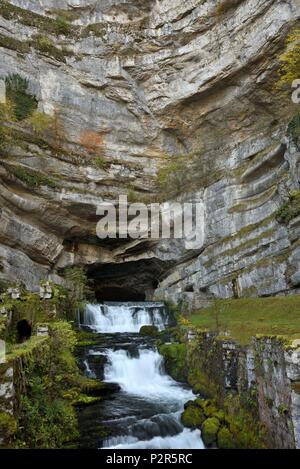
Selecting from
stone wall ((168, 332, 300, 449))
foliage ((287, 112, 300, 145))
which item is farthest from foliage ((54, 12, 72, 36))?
stone wall ((168, 332, 300, 449))

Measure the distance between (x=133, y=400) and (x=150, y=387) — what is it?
152cm

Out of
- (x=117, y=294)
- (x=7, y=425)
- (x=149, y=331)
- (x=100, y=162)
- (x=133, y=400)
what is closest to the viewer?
(x=7, y=425)

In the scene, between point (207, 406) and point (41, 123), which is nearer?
point (207, 406)

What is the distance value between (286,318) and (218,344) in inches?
92.0

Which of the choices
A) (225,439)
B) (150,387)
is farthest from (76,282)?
(225,439)

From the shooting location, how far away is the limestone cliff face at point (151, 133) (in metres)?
22.0

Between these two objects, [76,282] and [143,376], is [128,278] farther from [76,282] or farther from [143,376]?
[143,376]

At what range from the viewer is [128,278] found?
104ft

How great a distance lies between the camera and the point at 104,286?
106 feet

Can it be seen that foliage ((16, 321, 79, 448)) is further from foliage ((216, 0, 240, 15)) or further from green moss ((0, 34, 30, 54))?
foliage ((216, 0, 240, 15))

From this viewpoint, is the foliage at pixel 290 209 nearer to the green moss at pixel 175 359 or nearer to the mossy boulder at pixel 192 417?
the green moss at pixel 175 359

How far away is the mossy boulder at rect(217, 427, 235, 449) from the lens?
9019 millimetres

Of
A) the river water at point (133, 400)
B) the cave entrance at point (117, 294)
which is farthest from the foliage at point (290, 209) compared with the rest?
the cave entrance at point (117, 294)

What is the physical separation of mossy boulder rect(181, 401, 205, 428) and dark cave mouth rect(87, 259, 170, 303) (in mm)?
17752
